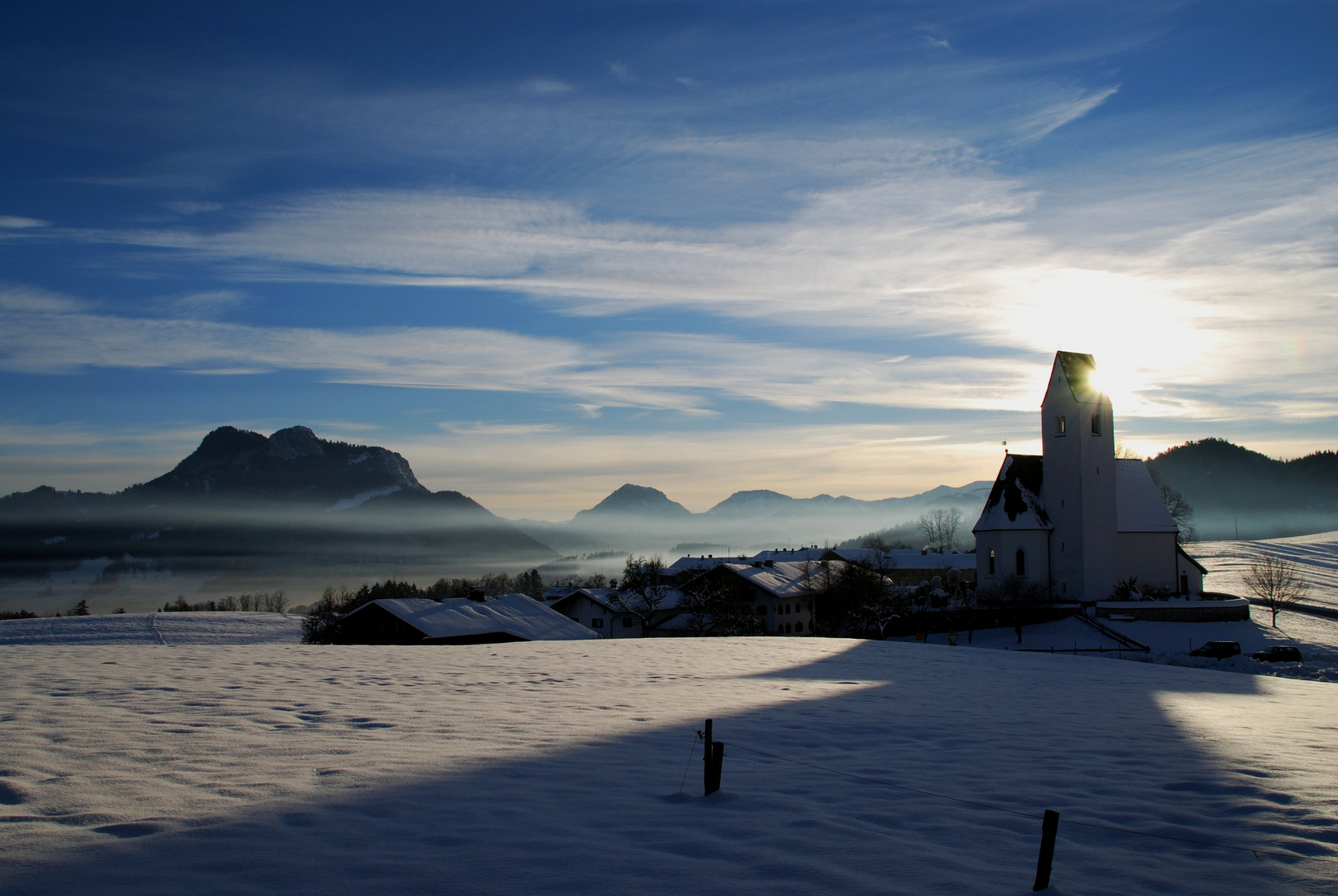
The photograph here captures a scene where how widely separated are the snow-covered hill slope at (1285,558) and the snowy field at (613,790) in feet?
207

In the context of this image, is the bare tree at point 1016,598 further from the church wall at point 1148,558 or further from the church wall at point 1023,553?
the church wall at point 1148,558

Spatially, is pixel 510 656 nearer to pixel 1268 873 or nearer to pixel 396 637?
pixel 1268 873

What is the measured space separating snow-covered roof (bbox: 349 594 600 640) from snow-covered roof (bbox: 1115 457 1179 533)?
35019mm

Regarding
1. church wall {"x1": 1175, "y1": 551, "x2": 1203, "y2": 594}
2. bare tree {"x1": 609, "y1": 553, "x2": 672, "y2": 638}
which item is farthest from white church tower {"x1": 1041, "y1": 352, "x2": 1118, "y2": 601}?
bare tree {"x1": 609, "y1": 553, "x2": 672, "y2": 638}

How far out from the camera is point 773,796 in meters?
7.36

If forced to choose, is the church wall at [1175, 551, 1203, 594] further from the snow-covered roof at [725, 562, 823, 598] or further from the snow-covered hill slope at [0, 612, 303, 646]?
the snow-covered hill slope at [0, 612, 303, 646]

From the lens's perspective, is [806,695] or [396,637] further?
[396,637]

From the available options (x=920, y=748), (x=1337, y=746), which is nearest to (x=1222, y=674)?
(x=1337, y=746)

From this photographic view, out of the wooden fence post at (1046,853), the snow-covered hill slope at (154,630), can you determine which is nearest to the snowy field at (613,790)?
the wooden fence post at (1046,853)

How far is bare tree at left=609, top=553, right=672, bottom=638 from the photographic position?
63.1 m

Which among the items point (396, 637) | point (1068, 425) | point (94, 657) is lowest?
point (396, 637)

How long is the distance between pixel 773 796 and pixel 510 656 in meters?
13.7

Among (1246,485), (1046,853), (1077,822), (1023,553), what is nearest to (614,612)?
(1023,553)

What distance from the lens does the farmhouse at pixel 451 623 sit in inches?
1592
